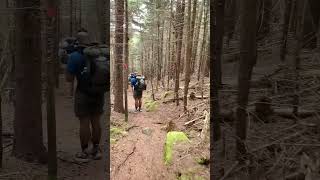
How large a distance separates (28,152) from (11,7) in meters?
1.80

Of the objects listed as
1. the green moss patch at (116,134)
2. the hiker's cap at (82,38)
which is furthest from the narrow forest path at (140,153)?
the hiker's cap at (82,38)

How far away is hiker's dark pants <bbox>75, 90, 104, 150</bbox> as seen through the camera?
16.6 ft

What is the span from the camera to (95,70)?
486cm

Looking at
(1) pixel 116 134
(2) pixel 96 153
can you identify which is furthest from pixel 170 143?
(2) pixel 96 153

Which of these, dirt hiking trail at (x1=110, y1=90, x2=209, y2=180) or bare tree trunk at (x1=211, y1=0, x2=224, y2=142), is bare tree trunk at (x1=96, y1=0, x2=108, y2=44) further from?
dirt hiking trail at (x1=110, y1=90, x2=209, y2=180)

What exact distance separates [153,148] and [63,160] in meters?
6.54

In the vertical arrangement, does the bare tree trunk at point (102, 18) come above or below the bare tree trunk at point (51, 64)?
above

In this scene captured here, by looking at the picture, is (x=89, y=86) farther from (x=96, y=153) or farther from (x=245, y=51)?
(x=245, y=51)

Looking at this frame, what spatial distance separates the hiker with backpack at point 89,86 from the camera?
476 centimetres

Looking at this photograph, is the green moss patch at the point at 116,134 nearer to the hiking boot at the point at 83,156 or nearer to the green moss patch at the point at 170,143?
the green moss patch at the point at 170,143

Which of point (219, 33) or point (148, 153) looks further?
point (148, 153)

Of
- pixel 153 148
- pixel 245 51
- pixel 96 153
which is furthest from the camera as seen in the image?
pixel 153 148

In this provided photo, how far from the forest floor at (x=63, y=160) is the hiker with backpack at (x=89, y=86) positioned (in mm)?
100

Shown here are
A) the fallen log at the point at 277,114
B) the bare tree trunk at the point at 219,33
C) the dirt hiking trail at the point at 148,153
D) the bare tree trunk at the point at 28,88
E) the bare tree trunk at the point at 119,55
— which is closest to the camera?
the bare tree trunk at the point at 28,88
